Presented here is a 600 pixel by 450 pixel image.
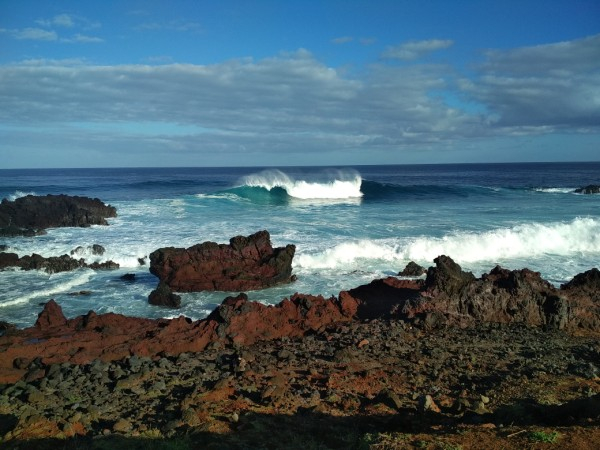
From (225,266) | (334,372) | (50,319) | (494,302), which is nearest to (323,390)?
(334,372)

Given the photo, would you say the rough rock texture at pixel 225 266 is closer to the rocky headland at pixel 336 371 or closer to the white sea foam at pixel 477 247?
the white sea foam at pixel 477 247

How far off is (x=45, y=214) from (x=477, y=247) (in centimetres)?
2280

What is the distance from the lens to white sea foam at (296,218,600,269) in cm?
1822

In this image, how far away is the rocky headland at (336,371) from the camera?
19.3ft

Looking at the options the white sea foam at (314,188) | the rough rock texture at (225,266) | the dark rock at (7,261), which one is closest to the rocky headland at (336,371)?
the rough rock texture at (225,266)

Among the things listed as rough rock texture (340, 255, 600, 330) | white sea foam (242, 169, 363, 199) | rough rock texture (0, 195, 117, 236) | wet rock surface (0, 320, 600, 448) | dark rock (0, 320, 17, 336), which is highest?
white sea foam (242, 169, 363, 199)

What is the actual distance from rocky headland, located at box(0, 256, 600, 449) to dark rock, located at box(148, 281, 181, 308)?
2.84m

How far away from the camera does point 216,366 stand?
8055 millimetres

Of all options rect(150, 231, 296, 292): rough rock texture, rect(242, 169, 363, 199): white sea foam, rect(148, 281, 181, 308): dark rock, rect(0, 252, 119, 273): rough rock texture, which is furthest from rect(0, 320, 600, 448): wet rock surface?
rect(242, 169, 363, 199): white sea foam

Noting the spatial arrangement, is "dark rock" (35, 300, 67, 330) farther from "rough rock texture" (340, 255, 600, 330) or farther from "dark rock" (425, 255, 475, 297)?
"dark rock" (425, 255, 475, 297)

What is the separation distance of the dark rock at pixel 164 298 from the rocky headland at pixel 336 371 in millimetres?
2844

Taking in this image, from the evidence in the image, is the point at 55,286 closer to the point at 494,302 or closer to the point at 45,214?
the point at 494,302

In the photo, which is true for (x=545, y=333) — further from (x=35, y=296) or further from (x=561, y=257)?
(x=35, y=296)

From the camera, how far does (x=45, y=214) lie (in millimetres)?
27156
